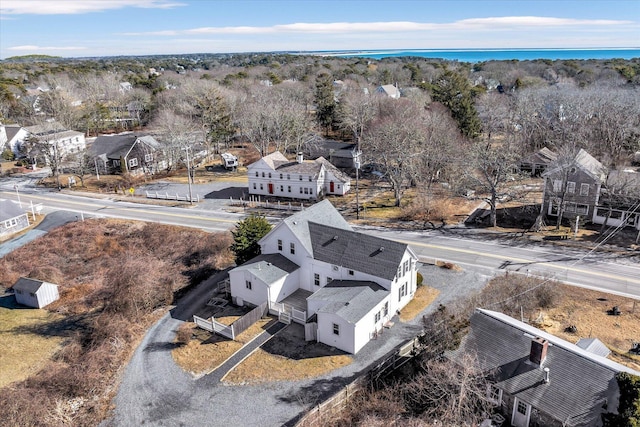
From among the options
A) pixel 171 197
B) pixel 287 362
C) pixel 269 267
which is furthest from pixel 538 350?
pixel 171 197

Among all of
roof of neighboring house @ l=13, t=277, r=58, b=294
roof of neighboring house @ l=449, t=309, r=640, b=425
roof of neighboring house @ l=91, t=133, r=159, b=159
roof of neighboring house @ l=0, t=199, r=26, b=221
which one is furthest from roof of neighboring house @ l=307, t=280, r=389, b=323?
roof of neighboring house @ l=91, t=133, r=159, b=159

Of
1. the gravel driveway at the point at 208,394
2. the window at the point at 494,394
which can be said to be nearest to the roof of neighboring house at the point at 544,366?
the window at the point at 494,394

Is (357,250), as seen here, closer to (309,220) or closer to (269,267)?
(309,220)

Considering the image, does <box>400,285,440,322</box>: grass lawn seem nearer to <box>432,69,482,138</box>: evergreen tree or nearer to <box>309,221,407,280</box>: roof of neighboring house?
<box>309,221,407,280</box>: roof of neighboring house

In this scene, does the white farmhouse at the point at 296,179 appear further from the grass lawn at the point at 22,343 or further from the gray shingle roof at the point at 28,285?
the grass lawn at the point at 22,343

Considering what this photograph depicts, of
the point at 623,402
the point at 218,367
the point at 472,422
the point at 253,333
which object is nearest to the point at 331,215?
the point at 253,333

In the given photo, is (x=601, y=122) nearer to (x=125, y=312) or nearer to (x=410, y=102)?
(x=410, y=102)
